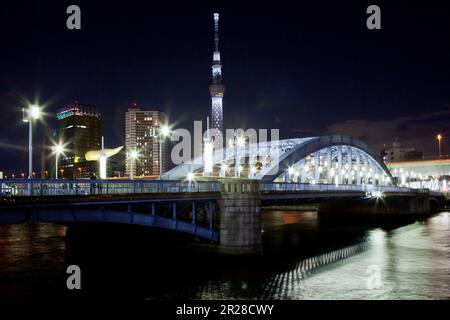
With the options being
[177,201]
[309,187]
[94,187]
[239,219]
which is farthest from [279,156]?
[94,187]

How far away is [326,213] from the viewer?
109 meters

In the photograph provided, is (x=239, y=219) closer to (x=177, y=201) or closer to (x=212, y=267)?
(x=212, y=267)

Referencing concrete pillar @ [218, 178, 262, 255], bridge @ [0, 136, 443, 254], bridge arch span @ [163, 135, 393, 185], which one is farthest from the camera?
bridge arch span @ [163, 135, 393, 185]

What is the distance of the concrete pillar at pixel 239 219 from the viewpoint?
4031cm

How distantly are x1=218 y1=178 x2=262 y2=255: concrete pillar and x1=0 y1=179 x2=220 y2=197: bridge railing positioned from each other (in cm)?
205

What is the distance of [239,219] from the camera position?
40719 millimetres

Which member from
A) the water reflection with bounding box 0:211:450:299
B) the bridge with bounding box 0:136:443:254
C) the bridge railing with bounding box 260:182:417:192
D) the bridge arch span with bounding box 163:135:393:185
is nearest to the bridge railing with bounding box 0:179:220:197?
the bridge with bounding box 0:136:443:254

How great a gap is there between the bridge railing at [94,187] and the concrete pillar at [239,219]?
205 cm

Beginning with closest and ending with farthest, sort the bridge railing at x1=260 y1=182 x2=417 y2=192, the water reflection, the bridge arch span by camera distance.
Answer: the water reflection
the bridge railing at x1=260 y1=182 x2=417 y2=192
the bridge arch span

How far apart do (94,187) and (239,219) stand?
1359 centimetres

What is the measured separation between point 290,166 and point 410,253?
21997 millimetres

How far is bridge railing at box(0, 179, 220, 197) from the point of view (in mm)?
27969

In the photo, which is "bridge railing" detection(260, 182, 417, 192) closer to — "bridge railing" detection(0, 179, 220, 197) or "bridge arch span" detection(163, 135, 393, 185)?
"bridge arch span" detection(163, 135, 393, 185)
